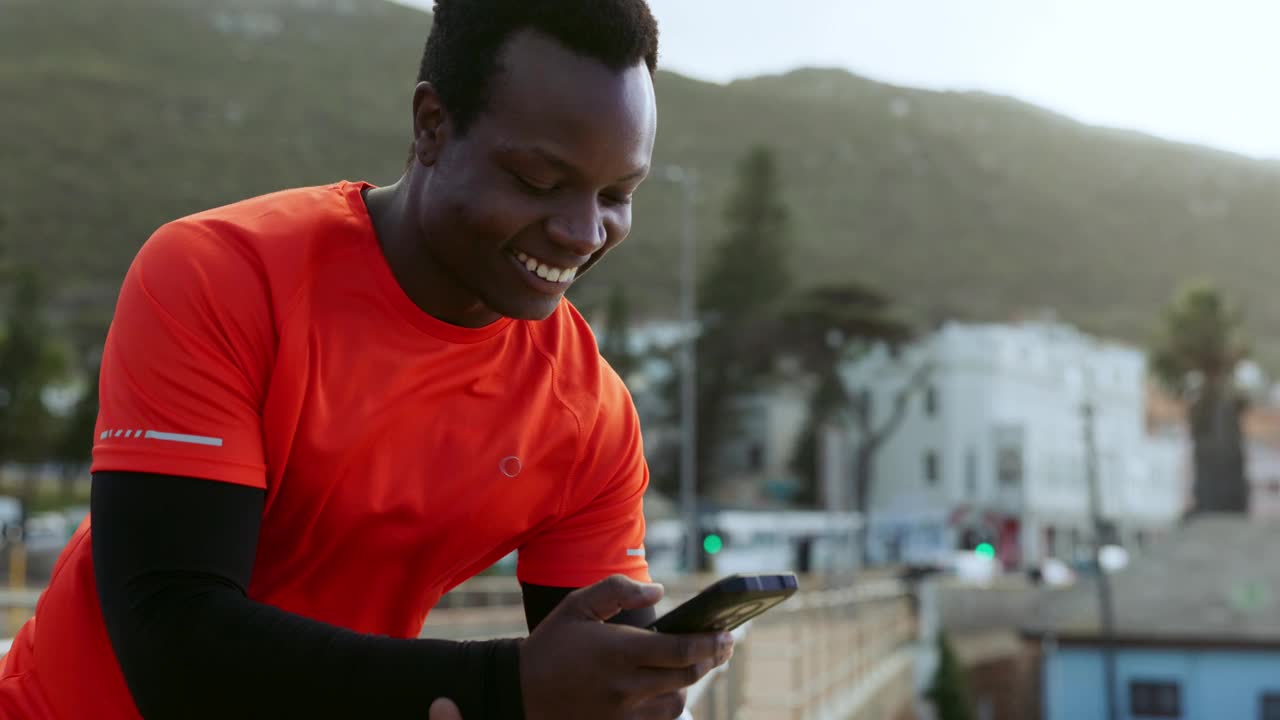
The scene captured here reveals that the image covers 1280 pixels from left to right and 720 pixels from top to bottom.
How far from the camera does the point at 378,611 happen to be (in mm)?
1965

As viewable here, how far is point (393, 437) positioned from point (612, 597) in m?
0.46

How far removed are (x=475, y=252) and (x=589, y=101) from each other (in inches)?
9.3

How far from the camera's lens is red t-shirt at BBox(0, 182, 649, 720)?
5.38ft

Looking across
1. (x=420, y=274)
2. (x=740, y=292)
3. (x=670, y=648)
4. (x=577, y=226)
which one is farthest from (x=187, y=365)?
(x=740, y=292)

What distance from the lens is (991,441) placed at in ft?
213

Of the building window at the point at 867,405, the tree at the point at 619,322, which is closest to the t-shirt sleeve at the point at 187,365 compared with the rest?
the tree at the point at 619,322

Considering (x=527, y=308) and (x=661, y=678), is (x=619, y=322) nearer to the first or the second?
(x=527, y=308)

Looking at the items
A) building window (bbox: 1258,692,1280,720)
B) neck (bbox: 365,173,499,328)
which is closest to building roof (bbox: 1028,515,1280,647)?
building window (bbox: 1258,692,1280,720)

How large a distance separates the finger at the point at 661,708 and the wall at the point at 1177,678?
136 ft

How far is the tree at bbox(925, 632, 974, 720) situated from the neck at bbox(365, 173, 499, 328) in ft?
111

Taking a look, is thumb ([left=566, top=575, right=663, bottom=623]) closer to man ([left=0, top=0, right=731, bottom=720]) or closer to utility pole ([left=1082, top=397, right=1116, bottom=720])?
man ([left=0, top=0, right=731, bottom=720])

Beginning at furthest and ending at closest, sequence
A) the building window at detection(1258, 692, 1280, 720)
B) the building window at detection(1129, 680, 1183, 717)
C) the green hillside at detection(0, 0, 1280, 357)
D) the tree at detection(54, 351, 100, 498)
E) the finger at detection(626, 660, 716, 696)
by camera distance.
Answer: the green hillside at detection(0, 0, 1280, 357) < the tree at detection(54, 351, 100, 498) < the building window at detection(1129, 680, 1183, 717) < the building window at detection(1258, 692, 1280, 720) < the finger at detection(626, 660, 716, 696)

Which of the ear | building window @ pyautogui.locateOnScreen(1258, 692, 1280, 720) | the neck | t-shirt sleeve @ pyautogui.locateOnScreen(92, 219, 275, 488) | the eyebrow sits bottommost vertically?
building window @ pyautogui.locateOnScreen(1258, 692, 1280, 720)

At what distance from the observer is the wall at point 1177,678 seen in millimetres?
40062
